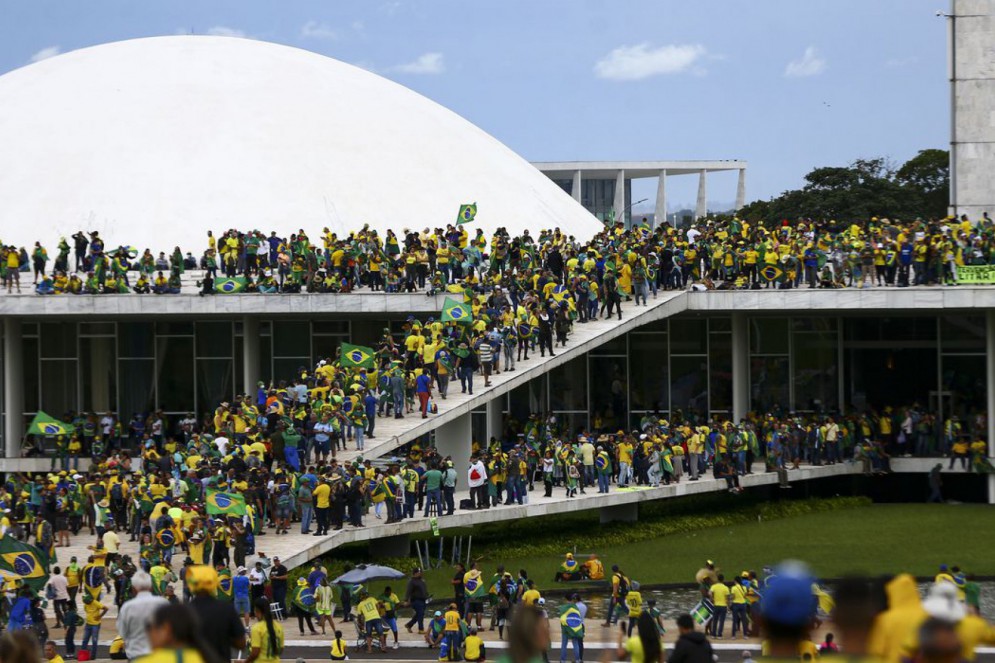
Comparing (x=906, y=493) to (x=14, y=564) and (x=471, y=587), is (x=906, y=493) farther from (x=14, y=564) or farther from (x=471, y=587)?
(x=14, y=564)

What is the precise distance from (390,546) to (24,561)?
8.74 metres

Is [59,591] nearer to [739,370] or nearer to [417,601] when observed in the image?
[417,601]

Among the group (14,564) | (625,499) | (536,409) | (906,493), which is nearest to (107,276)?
(536,409)

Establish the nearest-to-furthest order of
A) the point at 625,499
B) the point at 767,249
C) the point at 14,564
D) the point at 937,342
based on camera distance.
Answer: the point at 14,564
the point at 625,499
the point at 767,249
the point at 937,342

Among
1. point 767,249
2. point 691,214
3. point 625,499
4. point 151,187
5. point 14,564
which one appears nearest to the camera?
point 14,564

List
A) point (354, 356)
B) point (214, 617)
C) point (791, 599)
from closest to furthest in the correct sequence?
1. point (791, 599)
2. point (214, 617)
3. point (354, 356)

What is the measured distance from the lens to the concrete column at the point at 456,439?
31.5 meters

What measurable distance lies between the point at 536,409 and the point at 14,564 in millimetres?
19829

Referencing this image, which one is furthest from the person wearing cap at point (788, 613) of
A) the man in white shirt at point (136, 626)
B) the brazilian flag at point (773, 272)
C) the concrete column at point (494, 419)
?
the concrete column at point (494, 419)

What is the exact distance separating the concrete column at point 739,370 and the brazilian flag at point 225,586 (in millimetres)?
19780

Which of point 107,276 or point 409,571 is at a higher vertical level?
point 107,276

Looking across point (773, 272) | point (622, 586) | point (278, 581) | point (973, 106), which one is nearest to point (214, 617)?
point (622, 586)

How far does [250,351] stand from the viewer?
126ft

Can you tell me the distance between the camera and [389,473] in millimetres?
27172
